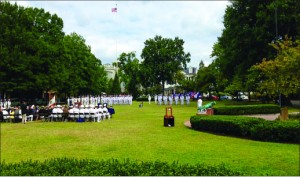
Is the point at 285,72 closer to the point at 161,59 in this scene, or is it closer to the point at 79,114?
the point at 79,114

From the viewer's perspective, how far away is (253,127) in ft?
53.3

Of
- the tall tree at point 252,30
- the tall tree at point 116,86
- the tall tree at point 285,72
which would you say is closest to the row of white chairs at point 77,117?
the tall tree at point 285,72

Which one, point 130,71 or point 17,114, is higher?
point 130,71

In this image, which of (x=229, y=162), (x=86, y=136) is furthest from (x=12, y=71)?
(x=229, y=162)

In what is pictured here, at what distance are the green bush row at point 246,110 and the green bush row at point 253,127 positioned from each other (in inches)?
419

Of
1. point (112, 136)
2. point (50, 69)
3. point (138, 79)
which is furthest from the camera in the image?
point (138, 79)

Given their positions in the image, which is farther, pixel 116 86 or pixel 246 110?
pixel 116 86

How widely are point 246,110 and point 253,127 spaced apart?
15314 mm

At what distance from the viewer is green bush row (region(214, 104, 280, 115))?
98.5ft

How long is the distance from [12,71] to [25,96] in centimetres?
793

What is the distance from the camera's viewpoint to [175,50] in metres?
84.2

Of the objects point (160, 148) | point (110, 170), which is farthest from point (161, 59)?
point (110, 170)

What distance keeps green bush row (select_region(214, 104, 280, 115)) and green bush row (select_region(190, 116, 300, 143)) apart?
10.6 metres

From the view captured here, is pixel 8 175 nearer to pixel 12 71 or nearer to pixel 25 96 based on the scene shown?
pixel 12 71
